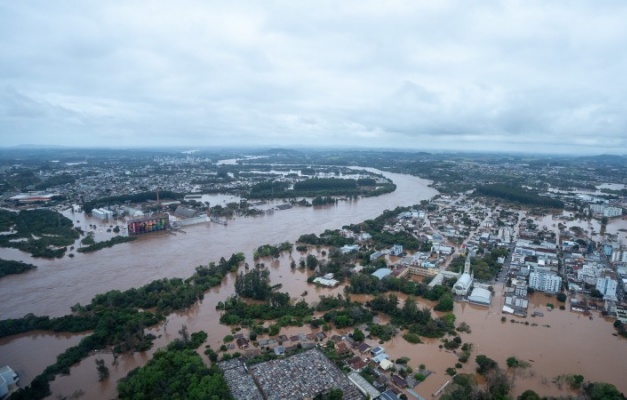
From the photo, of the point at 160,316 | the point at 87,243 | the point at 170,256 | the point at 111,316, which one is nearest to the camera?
the point at 111,316

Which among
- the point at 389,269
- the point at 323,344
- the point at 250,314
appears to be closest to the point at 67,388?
the point at 250,314

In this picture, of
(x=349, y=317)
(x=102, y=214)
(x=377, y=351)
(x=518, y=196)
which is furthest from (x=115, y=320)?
(x=518, y=196)

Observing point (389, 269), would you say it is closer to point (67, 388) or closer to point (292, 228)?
point (292, 228)

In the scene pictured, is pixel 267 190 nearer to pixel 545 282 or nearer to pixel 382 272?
pixel 382 272

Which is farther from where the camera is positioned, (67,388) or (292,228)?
(292,228)

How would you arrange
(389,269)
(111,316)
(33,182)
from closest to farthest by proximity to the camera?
(111,316), (389,269), (33,182)

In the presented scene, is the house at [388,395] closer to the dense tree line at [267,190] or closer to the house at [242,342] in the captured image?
the house at [242,342]
